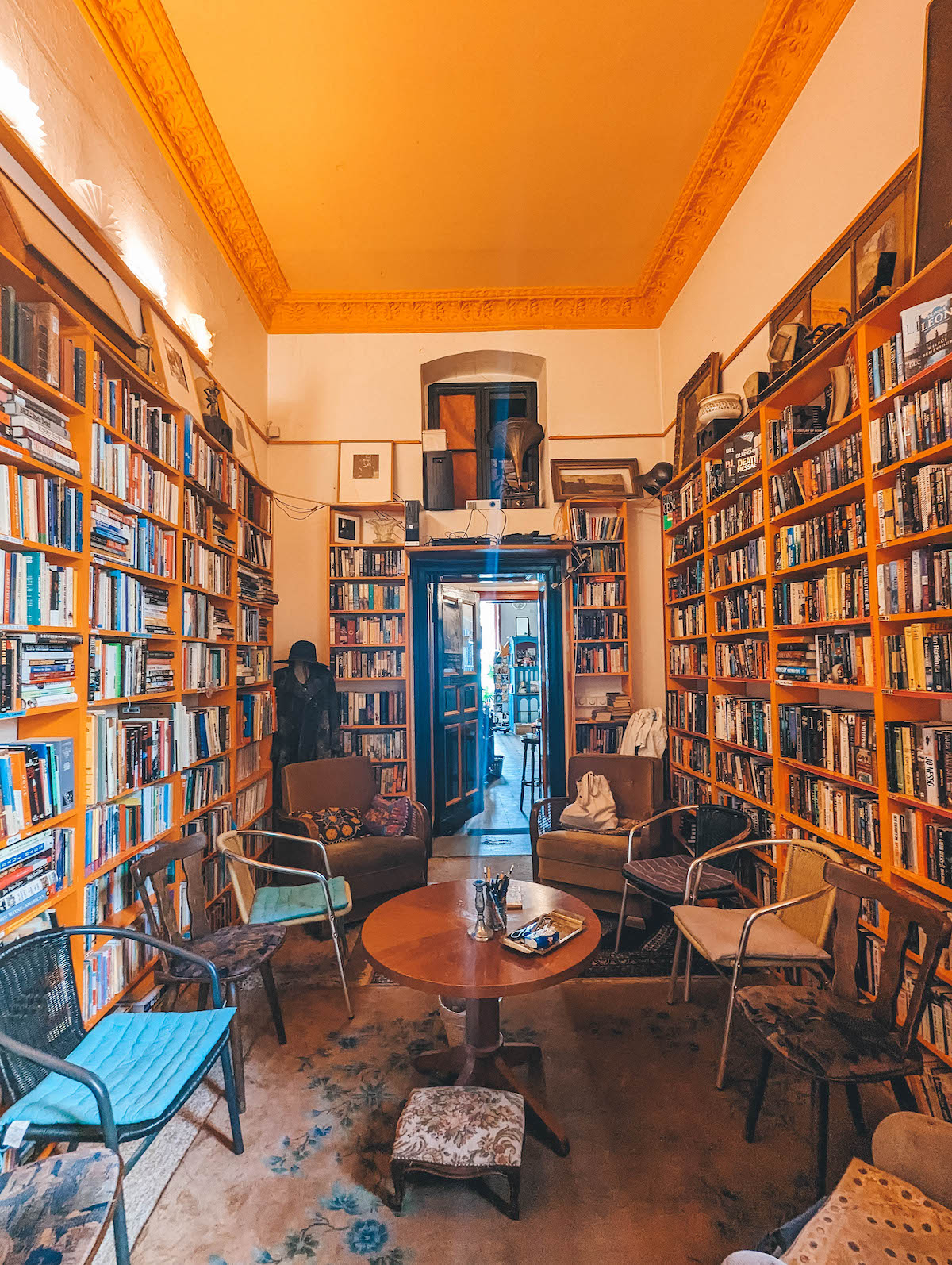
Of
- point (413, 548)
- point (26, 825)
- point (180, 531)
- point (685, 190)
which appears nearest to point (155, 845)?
point (26, 825)

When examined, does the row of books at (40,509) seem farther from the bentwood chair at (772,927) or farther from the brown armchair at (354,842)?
the bentwood chair at (772,927)

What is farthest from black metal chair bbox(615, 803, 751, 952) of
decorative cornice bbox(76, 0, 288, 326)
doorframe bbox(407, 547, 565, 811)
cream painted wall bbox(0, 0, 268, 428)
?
decorative cornice bbox(76, 0, 288, 326)

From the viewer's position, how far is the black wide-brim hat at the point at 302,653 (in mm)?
4660

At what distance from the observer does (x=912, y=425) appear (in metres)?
2.00

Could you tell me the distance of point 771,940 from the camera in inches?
93.0

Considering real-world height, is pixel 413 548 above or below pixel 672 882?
above

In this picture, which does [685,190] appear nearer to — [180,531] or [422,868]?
[180,531]

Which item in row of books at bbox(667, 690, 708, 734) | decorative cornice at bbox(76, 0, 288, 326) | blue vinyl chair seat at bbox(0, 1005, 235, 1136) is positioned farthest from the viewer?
row of books at bbox(667, 690, 708, 734)

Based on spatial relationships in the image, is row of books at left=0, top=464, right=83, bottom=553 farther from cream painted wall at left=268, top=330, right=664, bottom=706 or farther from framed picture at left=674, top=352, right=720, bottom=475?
framed picture at left=674, top=352, right=720, bottom=475

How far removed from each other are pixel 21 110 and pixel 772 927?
4.09 m

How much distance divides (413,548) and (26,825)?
3295mm

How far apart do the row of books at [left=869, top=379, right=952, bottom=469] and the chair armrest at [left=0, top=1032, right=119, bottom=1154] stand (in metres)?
2.86

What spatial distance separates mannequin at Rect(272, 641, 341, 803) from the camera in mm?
4492

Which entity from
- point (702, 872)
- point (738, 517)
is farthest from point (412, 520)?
point (702, 872)
